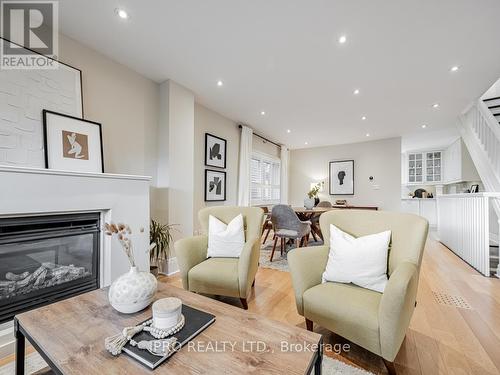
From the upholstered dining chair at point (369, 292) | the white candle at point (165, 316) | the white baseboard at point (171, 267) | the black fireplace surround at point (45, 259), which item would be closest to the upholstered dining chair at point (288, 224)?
the white baseboard at point (171, 267)

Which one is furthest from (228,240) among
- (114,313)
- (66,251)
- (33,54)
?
(33,54)

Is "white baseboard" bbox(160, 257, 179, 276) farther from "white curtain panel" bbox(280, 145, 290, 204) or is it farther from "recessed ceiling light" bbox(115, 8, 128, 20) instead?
"white curtain panel" bbox(280, 145, 290, 204)

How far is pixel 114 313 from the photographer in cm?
110

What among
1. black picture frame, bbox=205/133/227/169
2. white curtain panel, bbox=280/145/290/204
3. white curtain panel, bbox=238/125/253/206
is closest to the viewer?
black picture frame, bbox=205/133/227/169

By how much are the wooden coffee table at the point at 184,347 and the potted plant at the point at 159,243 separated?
1.55 m

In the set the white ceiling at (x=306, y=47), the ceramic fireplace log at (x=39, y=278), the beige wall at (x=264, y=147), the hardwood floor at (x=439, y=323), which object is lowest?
the hardwood floor at (x=439, y=323)

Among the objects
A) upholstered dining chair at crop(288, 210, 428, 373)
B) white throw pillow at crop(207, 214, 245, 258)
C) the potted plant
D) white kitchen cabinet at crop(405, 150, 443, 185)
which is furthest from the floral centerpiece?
white kitchen cabinet at crop(405, 150, 443, 185)

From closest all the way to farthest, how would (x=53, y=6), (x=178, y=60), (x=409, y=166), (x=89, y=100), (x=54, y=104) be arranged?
(x=53, y=6)
(x=54, y=104)
(x=89, y=100)
(x=178, y=60)
(x=409, y=166)

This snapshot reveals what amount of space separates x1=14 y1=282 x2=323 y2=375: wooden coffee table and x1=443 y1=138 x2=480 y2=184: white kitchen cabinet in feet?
23.3

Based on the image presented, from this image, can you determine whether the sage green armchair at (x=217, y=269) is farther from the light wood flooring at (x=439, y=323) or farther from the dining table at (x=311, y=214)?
the dining table at (x=311, y=214)

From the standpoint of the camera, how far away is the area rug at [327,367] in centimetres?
127

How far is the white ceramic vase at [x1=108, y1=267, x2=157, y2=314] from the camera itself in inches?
42.1

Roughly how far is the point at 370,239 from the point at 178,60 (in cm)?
273

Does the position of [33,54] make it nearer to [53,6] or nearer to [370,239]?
[53,6]
